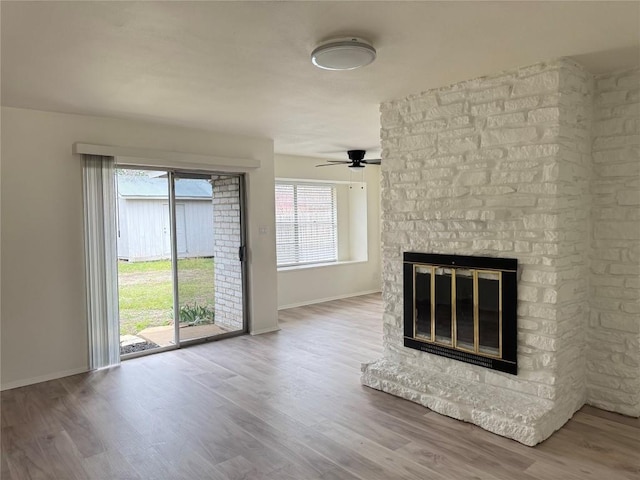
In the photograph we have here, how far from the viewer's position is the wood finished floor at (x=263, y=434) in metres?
2.40

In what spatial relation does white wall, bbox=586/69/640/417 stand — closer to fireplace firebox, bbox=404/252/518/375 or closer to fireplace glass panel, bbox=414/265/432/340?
fireplace firebox, bbox=404/252/518/375

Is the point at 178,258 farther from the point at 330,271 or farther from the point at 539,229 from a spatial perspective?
the point at 539,229

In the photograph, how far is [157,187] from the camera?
15.3ft

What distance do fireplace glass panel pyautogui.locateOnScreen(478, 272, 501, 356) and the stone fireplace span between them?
0.04 meters

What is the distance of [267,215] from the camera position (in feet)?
17.7

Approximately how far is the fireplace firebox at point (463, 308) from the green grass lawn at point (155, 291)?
8.33 feet

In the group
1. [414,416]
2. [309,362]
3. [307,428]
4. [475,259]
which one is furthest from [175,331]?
[475,259]

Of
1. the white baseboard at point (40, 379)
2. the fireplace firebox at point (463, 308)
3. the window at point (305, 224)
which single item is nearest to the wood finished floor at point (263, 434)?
the white baseboard at point (40, 379)

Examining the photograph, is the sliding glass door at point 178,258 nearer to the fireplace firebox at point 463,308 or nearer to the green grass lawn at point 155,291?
the green grass lawn at point 155,291

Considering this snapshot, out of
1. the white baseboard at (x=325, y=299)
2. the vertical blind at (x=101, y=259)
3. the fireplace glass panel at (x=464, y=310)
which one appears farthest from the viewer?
the white baseboard at (x=325, y=299)

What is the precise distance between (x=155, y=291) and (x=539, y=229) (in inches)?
151

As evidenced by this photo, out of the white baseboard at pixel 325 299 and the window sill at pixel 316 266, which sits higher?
the window sill at pixel 316 266

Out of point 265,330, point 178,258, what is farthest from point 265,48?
point 265,330

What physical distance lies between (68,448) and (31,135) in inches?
103
